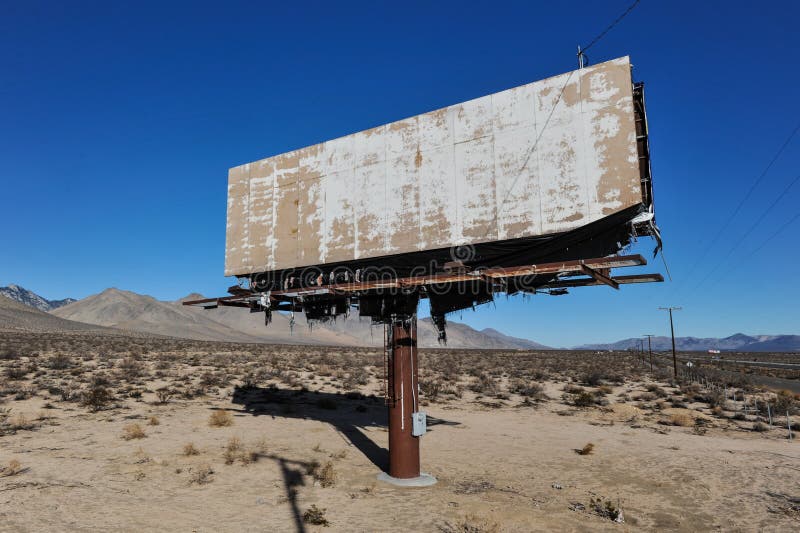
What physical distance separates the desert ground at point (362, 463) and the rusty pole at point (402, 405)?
75cm

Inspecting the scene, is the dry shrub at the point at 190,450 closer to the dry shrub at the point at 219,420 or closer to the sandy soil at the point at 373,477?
the sandy soil at the point at 373,477

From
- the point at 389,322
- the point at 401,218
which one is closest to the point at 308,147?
the point at 401,218

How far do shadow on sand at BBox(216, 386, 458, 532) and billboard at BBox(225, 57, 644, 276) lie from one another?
6.01m

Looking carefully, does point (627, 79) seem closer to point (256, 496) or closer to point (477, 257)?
point (477, 257)

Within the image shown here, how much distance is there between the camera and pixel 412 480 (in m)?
12.4

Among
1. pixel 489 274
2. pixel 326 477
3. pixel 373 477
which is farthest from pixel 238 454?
pixel 489 274

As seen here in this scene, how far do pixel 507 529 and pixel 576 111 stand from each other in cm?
889

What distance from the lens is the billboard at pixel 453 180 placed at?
974 cm

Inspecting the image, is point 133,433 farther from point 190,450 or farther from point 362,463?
point 362,463

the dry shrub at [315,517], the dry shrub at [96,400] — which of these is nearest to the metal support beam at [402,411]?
the dry shrub at [315,517]

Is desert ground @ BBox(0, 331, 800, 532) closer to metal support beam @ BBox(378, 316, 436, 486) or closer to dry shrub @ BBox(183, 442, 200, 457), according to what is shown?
dry shrub @ BBox(183, 442, 200, 457)

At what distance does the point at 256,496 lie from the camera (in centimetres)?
1120

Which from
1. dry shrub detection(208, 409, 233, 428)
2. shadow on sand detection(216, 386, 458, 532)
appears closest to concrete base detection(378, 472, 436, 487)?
shadow on sand detection(216, 386, 458, 532)

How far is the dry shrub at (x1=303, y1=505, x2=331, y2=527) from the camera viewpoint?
31.6 feet
